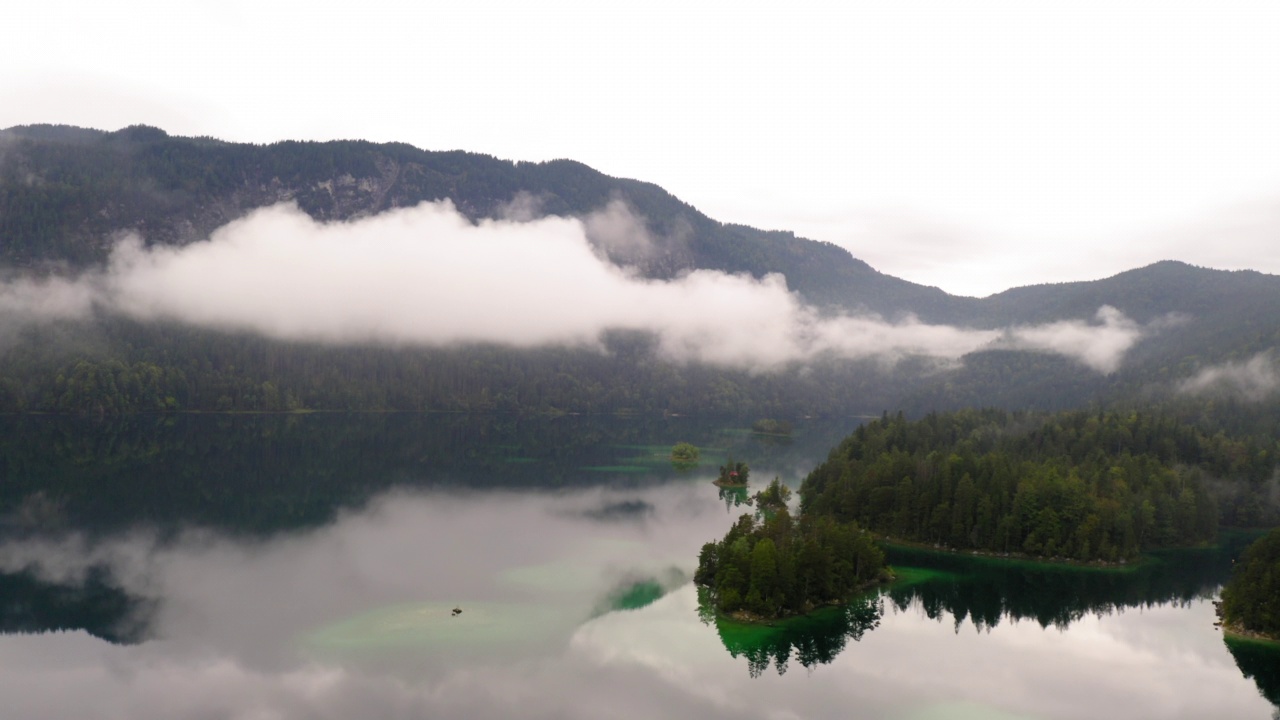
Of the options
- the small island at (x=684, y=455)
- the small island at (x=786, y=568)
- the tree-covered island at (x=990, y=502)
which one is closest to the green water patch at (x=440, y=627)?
the small island at (x=786, y=568)

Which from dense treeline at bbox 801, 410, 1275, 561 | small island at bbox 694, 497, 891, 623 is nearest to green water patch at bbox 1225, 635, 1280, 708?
dense treeline at bbox 801, 410, 1275, 561

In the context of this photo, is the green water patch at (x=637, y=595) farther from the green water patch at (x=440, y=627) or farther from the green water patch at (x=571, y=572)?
the green water patch at (x=440, y=627)

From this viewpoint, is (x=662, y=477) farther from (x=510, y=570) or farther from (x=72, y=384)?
(x=72, y=384)

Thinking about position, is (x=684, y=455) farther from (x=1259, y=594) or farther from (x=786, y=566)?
(x=1259, y=594)

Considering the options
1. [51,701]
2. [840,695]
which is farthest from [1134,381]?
[51,701]

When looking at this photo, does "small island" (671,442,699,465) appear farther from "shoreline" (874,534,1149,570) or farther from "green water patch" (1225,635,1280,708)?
"green water patch" (1225,635,1280,708)
